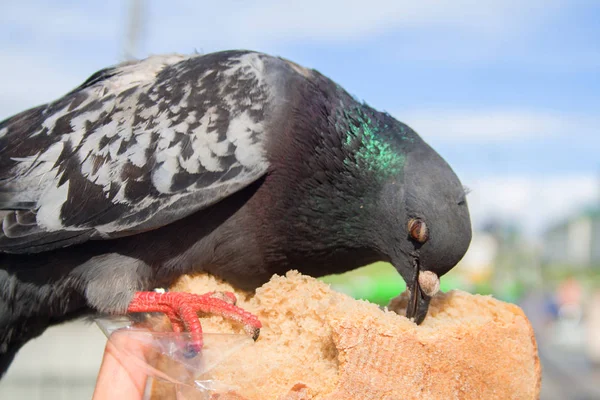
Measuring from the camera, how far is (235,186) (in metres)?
3.53

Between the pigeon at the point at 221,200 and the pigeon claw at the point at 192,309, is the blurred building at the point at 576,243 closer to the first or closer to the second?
the pigeon at the point at 221,200

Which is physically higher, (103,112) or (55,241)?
(103,112)

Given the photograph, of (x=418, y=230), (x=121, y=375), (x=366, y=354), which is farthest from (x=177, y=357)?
(x=418, y=230)

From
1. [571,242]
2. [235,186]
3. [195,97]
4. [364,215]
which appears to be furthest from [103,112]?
[571,242]

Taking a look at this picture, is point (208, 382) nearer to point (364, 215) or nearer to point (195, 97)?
point (364, 215)

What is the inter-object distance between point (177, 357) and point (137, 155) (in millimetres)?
1391

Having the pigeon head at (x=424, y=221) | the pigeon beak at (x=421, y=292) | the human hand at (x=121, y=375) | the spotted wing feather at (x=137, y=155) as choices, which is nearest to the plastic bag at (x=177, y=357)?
the human hand at (x=121, y=375)

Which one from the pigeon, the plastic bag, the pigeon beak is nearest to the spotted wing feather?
the pigeon

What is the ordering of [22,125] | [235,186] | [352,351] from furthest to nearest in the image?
1. [22,125]
2. [235,186]
3. [352,351]

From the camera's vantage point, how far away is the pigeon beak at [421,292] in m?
3.43

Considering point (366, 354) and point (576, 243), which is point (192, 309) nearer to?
point (366, 354)

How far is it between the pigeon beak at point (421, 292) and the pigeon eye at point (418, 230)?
208 mm

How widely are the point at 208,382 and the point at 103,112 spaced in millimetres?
2112

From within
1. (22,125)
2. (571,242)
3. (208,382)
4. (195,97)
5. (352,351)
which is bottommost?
(571,242)
